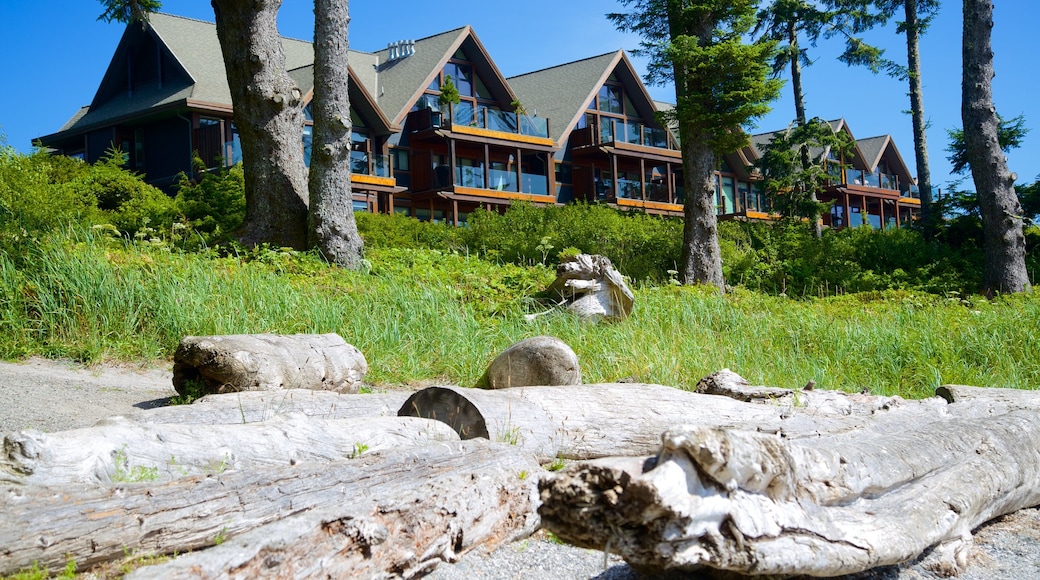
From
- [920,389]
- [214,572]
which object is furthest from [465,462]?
[920,389]

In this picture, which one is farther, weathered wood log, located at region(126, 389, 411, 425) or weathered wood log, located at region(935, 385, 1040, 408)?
weathered wood log, located at region(935, 385, 1040, 408)

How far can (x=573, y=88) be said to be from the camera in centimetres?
3903

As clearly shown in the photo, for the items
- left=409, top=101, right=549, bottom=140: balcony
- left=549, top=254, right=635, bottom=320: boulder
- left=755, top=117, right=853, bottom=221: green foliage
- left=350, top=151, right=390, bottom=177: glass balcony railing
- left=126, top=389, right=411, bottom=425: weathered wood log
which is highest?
left=409, top=101, right=549, bottom=140: balcony

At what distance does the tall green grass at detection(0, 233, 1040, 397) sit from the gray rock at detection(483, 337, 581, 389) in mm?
910

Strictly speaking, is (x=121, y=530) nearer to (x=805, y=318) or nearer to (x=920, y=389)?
(x=920, y=389)

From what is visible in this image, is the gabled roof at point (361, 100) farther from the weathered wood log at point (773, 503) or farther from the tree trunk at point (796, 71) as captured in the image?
the weathered wood log at point (773, 503)

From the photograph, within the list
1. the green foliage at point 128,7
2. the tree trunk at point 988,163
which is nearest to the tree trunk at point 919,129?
the tree trunk at point 988,163

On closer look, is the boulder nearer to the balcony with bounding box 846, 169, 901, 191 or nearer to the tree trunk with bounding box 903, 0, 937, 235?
the tree trunk with bounding box 903, 0, 937, 235

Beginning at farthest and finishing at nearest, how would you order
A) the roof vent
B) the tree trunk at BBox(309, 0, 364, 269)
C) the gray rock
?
the roof vent → the tree trunk at BBox(309, 0, 364, 269) → the gray rock

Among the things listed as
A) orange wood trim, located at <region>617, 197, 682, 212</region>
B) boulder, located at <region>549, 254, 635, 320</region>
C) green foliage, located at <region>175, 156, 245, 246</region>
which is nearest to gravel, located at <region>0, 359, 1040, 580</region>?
boulder, located at <region>549, 254, 635, 320</region>

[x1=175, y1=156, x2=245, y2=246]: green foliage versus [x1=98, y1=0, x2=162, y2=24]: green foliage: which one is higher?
[x1=98, y1=0, x2=162, y2=24]: green foliage

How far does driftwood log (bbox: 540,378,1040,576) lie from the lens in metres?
2.46

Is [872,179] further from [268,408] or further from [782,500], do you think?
[782,500]

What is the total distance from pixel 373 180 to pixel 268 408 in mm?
26428
